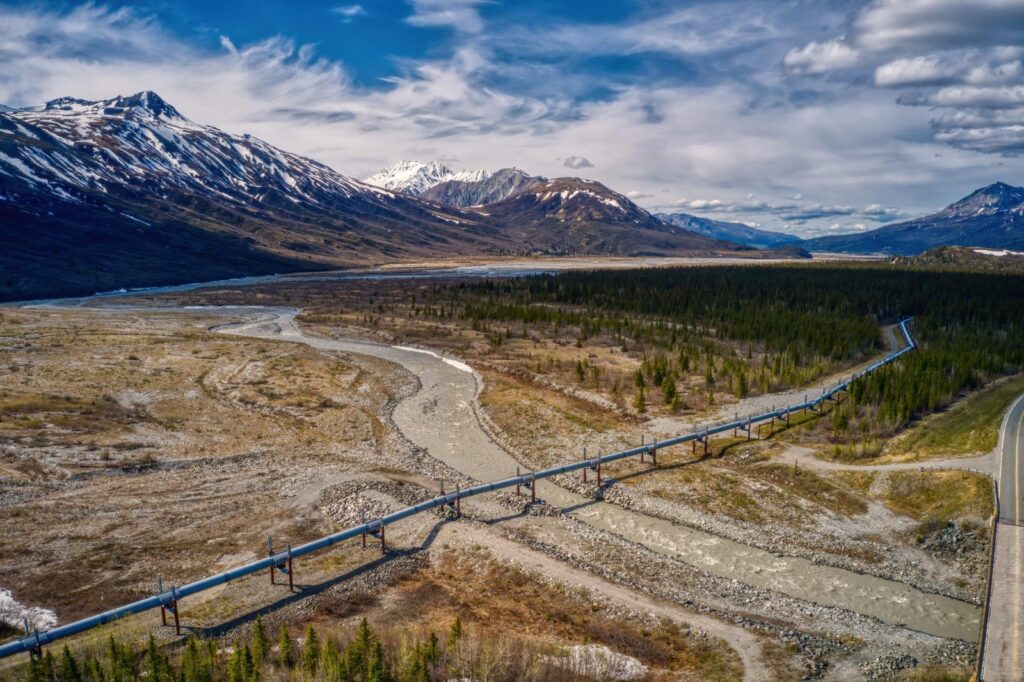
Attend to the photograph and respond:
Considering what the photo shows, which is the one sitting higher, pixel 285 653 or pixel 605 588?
pixel 285 653

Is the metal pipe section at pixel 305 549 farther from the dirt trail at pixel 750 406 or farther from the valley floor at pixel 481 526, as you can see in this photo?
the dirt trail at pixel 750 406

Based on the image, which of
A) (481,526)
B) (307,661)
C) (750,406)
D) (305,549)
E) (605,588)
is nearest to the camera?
(307,661)

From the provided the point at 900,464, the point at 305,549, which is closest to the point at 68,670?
the point at 305,549

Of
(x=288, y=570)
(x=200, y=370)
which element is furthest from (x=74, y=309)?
(x=288, y=570)

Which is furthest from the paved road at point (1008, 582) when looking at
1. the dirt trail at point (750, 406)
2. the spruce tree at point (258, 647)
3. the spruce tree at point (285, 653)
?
the spruce tree at point (258, 647)

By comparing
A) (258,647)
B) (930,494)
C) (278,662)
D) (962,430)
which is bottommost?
(278,662)

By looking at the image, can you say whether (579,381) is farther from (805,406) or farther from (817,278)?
(817,278)

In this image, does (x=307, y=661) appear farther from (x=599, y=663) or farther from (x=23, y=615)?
(x=23, y=615)
